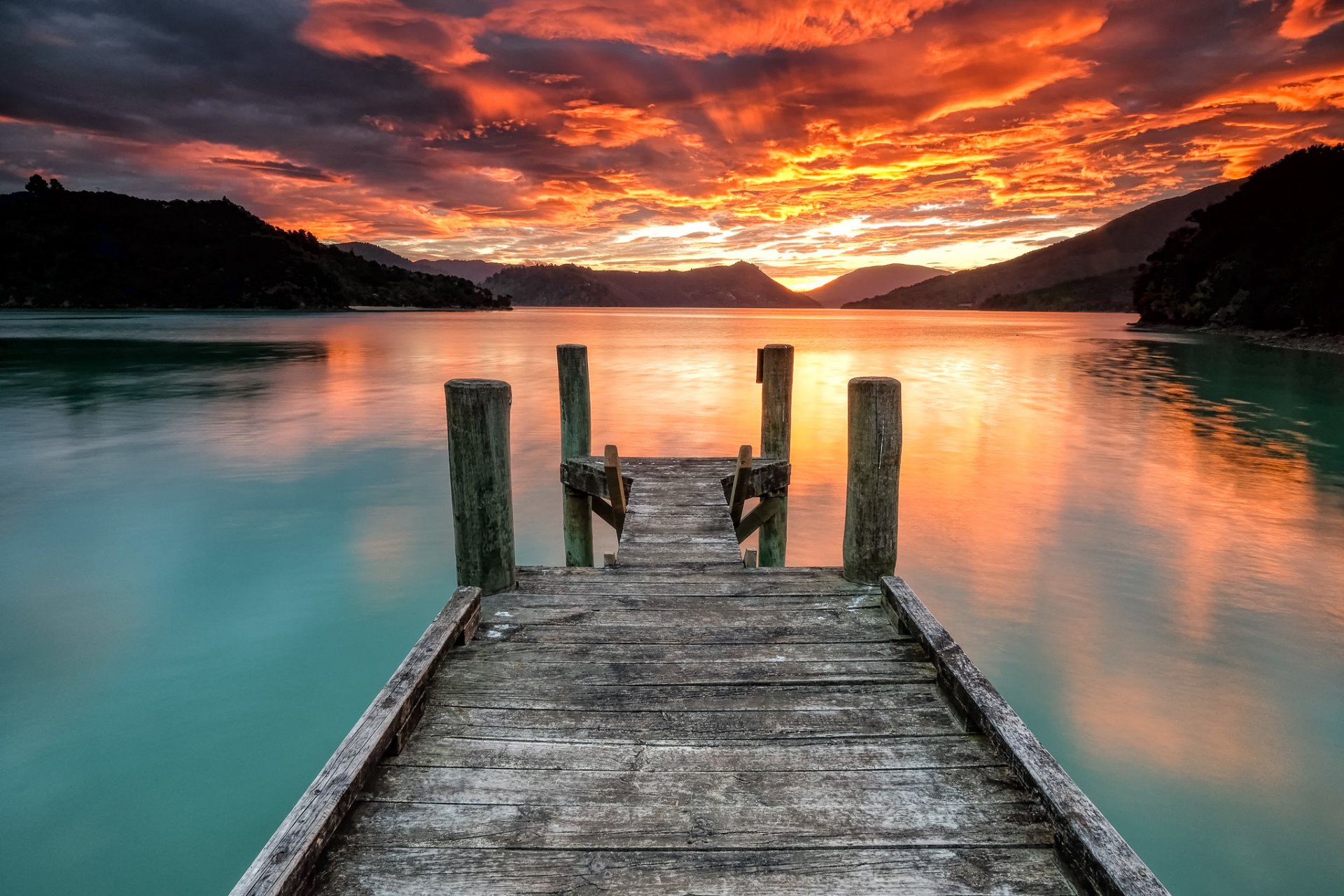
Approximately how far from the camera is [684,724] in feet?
10.3

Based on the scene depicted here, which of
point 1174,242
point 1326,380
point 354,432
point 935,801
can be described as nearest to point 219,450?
point 354,432

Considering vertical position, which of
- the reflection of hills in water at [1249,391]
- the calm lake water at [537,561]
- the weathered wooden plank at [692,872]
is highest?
the weathered wooden plank at [692,872]

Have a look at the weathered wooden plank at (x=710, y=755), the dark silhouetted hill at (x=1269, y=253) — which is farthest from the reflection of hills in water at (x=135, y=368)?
the dark silhouetted hill at (x=1269, y=253)

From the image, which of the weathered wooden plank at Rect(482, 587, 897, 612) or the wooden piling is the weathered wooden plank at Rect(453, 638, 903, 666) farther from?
the wooden piling

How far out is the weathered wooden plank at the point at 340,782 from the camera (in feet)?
7.06

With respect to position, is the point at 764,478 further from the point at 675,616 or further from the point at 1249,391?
the point at 1249,391

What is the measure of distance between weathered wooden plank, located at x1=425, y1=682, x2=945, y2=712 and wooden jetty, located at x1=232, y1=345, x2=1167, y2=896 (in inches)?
0.5

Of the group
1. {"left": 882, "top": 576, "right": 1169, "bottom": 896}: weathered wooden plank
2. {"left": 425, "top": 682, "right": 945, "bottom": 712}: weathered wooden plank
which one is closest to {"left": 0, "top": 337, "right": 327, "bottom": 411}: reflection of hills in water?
{"left": 425, "top": 682, "right": 945, "bottom": 712}: weathered wooden plank

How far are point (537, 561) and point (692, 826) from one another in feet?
27.7

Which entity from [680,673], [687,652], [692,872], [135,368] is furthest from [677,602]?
[135,368]

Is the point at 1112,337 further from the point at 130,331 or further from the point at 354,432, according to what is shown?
the point at 130,331

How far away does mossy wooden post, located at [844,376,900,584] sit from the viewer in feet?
14.2

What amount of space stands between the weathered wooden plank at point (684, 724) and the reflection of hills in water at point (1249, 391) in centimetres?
1628

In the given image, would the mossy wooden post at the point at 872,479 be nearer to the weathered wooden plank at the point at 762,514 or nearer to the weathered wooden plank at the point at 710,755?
the weathered wooden plank at the point at 710,755
